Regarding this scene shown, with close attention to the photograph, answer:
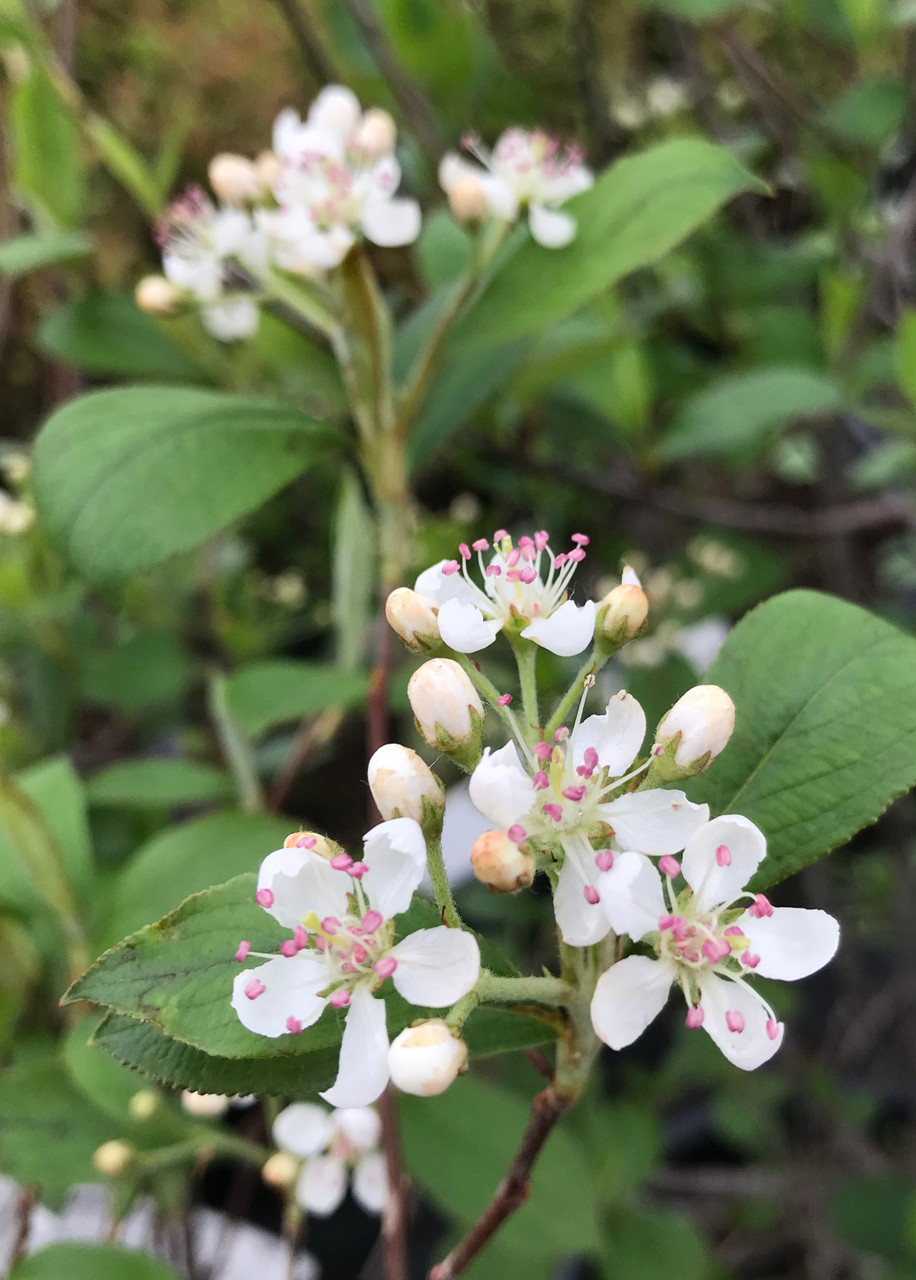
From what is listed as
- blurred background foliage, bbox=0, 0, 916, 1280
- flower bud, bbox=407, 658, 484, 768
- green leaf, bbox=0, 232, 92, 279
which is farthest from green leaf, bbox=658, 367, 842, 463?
flower bud, bbox=407, 658, 484, 768

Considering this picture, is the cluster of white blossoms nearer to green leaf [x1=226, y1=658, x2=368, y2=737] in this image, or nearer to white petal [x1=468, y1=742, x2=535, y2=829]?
green leaf [x1=226, y1=658, x2=368, y2=737]

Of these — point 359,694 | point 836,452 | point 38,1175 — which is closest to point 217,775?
point 359,694

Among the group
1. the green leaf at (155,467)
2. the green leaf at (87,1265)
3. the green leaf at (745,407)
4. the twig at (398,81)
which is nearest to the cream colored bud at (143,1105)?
the green leaf at (87,1265)

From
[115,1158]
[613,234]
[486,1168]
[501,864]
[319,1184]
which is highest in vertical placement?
[613,234]

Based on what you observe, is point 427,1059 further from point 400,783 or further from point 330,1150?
point 330,1150

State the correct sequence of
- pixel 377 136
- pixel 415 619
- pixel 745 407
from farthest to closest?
pixel 745 407
pixel 377 136
pixel 415 619

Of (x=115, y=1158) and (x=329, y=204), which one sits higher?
(x=329, y=204)

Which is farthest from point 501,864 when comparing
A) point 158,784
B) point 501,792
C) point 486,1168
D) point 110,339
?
point 110,339
